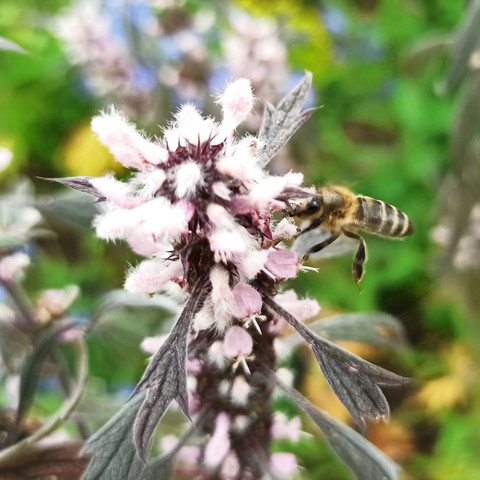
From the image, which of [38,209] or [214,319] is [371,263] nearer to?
[38,209]

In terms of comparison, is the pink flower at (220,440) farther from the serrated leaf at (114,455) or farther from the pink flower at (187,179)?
the pink flower at (187,179)

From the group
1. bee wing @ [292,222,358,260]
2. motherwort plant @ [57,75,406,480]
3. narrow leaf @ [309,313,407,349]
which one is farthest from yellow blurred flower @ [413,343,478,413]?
motherwort plant @ [57,75,406,480]

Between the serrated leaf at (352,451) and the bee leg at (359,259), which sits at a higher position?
the bee leg at (359,259)

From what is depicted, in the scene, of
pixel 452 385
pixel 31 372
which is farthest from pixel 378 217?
pixel 452 385

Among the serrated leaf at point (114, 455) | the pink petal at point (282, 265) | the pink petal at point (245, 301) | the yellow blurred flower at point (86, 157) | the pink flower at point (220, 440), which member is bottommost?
the serrated leaf at point (114, 455)

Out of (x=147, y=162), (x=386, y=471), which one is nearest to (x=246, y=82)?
(x=147, y=162)

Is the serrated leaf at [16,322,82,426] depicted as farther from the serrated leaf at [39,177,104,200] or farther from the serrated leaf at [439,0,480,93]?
the serrated leaf at [439,0,480,93]

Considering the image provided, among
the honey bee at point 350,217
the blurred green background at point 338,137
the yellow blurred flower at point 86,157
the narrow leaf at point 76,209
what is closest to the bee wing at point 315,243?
the honey bee at point 350,217

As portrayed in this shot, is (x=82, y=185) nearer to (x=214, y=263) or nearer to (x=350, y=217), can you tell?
(x=214, y=263)

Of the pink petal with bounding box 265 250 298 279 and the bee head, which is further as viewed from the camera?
the bee head
